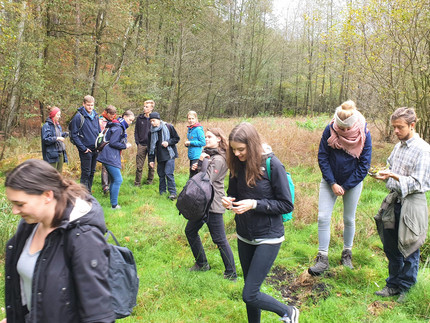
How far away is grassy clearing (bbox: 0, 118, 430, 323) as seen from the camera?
3.50 metres

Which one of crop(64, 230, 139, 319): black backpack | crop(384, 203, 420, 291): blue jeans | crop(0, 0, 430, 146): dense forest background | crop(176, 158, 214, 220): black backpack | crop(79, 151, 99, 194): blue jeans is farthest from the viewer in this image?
crop(0, 0, 430, 146): dense forest background

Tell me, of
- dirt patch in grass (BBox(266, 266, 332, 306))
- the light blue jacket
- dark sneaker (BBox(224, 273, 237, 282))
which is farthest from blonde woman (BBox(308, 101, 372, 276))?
the light blue jacket

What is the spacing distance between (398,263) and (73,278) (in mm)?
3557

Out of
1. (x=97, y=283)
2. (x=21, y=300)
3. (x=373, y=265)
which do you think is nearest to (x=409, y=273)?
(x=373, y=265)

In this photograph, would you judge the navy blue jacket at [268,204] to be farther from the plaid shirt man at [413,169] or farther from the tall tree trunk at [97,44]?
the tall tree trunk at [97,44]

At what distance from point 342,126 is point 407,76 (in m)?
7.56

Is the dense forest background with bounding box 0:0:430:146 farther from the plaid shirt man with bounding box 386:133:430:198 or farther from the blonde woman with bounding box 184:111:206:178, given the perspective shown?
the plaid shirt man with bounding box 386:133:430:198

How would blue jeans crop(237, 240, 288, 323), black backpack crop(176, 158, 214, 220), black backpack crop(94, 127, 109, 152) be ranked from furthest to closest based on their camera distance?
1. black backpack crop(94, 127, 109, 152)
2. black backpack crop(176, 158, 214, 220)
3. blue jeans crop(237, 240, 288, 323)

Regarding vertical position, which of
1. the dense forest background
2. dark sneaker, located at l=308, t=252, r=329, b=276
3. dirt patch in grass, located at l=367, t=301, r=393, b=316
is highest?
the dense forest background

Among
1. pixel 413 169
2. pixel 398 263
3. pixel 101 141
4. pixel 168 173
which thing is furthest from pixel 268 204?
pixel 168 173

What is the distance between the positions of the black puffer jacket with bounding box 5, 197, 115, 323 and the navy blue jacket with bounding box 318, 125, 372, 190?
317cm

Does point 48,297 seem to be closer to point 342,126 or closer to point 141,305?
point 141,305

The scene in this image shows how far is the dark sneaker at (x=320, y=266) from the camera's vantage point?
419 cm

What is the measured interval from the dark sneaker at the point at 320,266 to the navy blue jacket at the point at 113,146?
14.1ft
